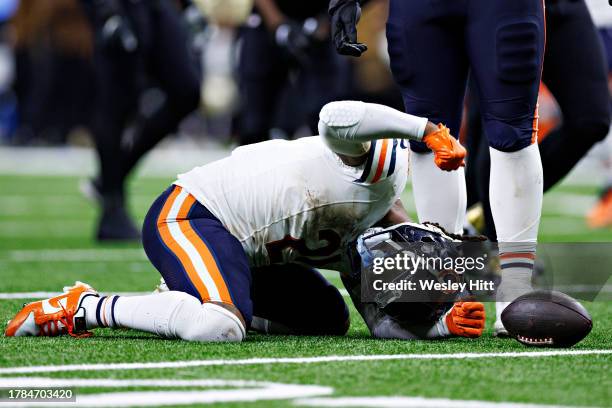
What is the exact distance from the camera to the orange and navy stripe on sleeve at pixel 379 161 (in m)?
3.68

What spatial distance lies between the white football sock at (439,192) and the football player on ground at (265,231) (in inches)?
4.4

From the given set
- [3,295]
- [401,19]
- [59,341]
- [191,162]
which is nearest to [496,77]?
[401,19]

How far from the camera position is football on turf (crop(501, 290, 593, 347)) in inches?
138

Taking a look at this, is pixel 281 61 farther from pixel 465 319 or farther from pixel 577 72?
pixel 465 319

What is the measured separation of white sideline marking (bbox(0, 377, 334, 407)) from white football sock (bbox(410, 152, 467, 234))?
1255mm

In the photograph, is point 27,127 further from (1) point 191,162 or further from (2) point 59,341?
(2) point 59,341

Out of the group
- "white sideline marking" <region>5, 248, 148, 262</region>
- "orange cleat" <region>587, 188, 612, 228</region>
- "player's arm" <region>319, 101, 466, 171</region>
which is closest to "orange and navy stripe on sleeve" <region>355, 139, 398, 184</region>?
"player's arm" <region>319, 101, 466, 171</region>

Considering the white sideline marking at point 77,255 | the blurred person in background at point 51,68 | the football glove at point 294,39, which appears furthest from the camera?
the blurred person in background at point 51,68

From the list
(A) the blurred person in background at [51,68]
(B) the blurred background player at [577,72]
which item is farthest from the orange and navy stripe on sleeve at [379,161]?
(A) the blurred person in background at [51,68]

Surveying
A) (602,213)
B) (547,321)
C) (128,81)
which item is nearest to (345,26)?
(547,321)

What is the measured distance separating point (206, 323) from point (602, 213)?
A: 5485 mm

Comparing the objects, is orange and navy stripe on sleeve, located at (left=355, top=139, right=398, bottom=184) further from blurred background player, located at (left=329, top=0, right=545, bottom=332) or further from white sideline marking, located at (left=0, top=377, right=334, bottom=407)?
white sideline marking, located at (left=0, top=377, right=334, bottom=407)

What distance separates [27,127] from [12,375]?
62.8 feet

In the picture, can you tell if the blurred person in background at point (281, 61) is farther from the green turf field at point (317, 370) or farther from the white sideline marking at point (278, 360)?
the white sideline marking at point (278, 360)
